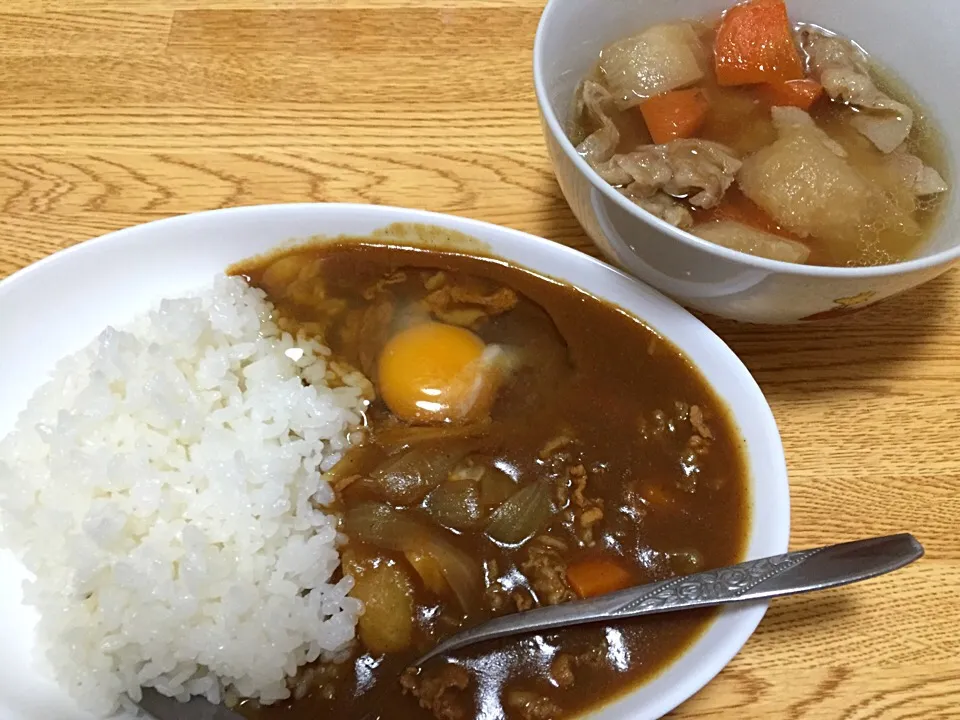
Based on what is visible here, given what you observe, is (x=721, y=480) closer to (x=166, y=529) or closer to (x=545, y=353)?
(x=545, y=353)

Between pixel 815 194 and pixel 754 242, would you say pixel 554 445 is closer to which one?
pixel 754 242

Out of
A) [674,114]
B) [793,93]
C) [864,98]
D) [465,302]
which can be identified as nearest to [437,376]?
[465,302]

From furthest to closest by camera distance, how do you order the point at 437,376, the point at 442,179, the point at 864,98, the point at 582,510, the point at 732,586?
the point at 442,179 < the point at 864,98 < the point at 437,376 < the point at 582,510 < the point at 732,586

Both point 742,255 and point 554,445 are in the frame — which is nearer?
point 742,255

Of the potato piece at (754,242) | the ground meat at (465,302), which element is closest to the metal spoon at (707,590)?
the potato piece at (754,242)

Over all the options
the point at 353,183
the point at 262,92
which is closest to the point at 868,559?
the point at 353,183

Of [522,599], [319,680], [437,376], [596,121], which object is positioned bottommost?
[319,680]

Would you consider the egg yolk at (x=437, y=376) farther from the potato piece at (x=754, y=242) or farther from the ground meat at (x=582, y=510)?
the potato piece at (x=754, y=242)
